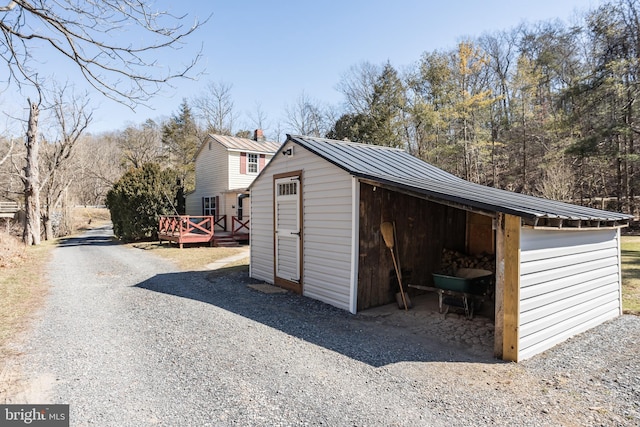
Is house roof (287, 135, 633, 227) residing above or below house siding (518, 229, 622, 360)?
above

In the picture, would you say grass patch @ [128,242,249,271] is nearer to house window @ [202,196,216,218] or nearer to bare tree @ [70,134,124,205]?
house window @ [202,196,216,218]

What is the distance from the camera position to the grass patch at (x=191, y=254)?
37.3 feet

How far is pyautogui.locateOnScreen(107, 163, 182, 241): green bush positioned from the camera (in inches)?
703

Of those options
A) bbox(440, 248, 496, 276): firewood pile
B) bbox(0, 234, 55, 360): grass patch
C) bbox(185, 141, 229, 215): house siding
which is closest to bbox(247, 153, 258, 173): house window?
bbox(185, 141, 229, 215): house siding

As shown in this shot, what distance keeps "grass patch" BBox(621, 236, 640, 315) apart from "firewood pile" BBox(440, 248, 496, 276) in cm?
225

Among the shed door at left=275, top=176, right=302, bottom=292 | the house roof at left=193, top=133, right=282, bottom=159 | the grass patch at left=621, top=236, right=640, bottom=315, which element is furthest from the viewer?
the house roof at left=193, top=133, right=282, bottom=159

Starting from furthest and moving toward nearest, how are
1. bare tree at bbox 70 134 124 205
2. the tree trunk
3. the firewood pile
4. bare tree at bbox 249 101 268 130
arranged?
bare tree at bbox 70 134 124 205
bare tree at bbox 249 101 268 130
the tree trunk
the firewood pile

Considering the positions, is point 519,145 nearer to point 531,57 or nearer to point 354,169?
point 531,57

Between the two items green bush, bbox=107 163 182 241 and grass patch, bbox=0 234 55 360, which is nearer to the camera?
grass patch, bbox=0 234 55 360

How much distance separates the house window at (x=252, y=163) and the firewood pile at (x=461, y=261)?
13797mm

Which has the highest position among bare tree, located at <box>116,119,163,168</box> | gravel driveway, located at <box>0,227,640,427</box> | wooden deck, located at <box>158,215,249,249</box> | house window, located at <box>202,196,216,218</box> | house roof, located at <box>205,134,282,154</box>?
bare tree, located at <box>116,119,163,168</box>

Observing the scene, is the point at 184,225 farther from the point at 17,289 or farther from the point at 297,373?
the point at 297,373

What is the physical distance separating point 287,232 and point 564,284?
4848 mm

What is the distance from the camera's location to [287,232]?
7.56 m
